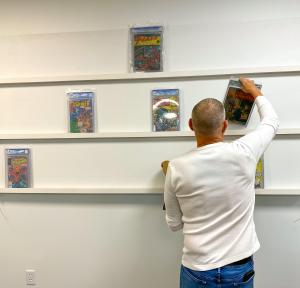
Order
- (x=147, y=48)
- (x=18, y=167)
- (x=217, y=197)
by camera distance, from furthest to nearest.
Result: (x=18, y=167) < (x=147, y=48) < (x=217, y=197)

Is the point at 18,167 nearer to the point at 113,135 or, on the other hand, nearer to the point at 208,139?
the point at 113,135

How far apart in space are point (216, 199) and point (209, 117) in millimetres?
358

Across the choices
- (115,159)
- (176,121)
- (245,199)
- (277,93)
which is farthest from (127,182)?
(277,93)

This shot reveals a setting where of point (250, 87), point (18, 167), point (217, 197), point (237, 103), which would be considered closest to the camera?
point (217, 197)

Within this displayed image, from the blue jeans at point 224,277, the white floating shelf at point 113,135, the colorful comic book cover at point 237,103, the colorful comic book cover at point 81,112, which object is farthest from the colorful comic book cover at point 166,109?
the blue jeans at point 224,277

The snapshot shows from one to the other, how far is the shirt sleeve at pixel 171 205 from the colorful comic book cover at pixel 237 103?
67cm

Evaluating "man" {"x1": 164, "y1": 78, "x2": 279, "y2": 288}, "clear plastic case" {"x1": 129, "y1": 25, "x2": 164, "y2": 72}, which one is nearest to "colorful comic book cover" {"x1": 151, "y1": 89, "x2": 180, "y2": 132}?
"clear plastic case" {"x1": 129, "y1": 25, "x2": 164, "y2": 72}

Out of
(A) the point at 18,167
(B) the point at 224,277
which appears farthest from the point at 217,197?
(A) the point at 18,167

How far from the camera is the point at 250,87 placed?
5.85 ft

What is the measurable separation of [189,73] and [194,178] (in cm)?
82

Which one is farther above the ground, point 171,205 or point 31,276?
point 171,205

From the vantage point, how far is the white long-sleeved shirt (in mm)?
1370

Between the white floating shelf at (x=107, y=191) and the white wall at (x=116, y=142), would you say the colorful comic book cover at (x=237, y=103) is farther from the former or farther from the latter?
the white floating shelf at (x=107, y=191)

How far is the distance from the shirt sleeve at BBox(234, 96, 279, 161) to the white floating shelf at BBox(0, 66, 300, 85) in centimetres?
30
